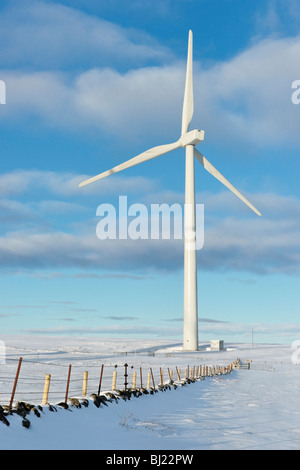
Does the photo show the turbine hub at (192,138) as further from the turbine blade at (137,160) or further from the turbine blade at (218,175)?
the turbine blade at (137,160)

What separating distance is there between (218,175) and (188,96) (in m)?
13.9

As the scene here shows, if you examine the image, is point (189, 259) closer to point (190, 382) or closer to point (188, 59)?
point (188, 59)

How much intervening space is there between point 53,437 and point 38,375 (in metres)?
40.5

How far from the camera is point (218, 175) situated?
88.5m

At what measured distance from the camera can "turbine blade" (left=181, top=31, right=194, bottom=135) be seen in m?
86.5

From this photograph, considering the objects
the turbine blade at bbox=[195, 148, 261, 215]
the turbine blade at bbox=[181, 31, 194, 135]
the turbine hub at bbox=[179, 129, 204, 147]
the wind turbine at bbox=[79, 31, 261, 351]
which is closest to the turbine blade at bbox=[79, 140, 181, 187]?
the wind turbine at bbox=[79, 31, 261, 351]

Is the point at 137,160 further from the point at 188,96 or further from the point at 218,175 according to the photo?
the point at 218,175

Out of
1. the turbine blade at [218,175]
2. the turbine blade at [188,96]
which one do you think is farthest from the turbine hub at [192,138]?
the turbine blade at [218,175]

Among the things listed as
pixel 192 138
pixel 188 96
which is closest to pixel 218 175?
pixel 192 138

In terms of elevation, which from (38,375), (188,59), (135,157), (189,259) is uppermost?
(188,59)
